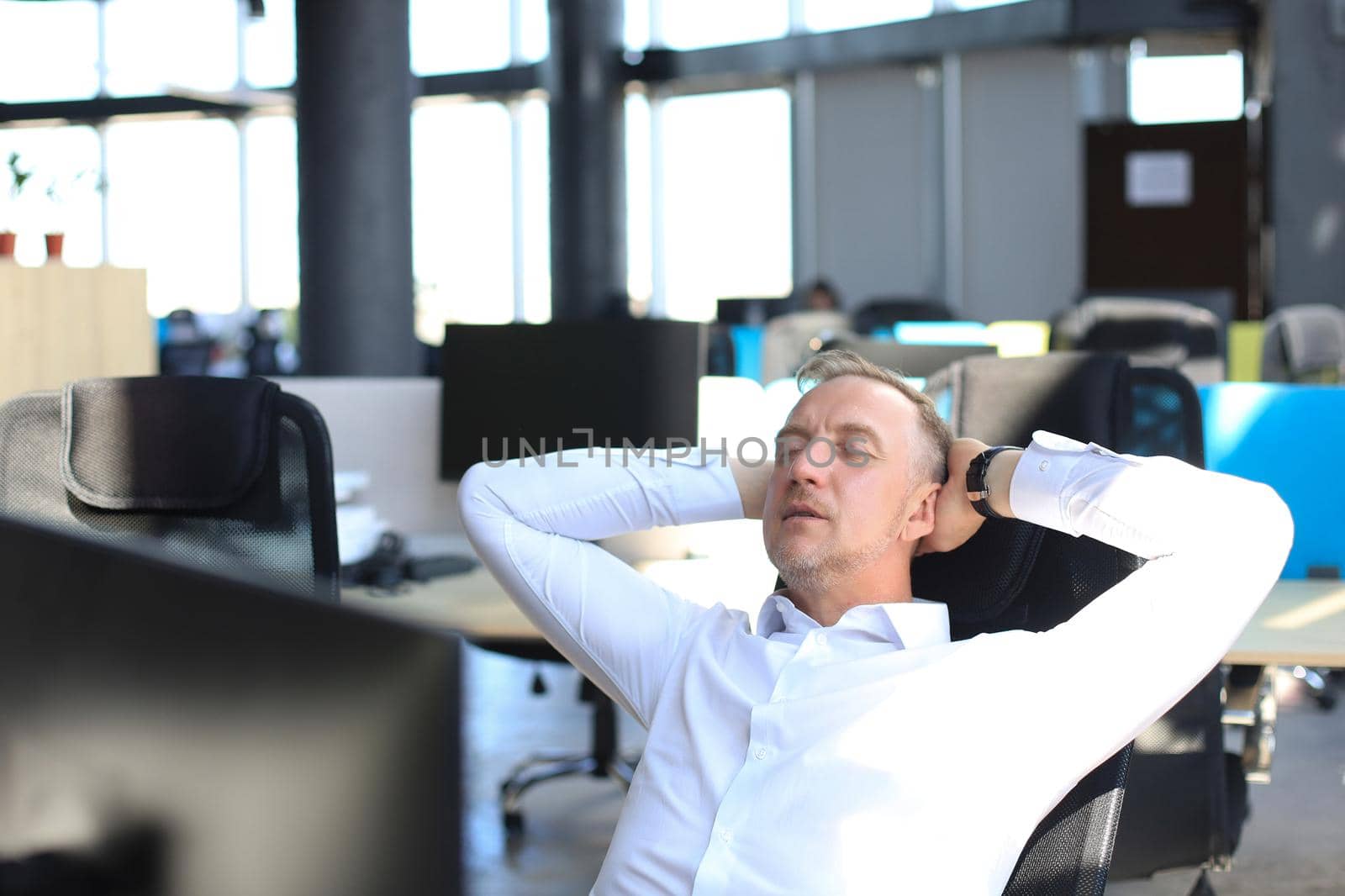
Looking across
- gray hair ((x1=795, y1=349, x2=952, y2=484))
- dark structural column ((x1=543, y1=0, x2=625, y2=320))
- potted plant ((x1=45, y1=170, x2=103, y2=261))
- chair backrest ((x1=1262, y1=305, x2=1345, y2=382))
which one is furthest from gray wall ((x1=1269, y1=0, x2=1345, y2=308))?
gray hair ((x1=795, y1=349, x2=952, y2=484))

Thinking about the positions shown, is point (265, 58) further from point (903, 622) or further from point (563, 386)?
point (903, 622)

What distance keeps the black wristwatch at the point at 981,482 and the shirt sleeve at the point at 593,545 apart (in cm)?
32

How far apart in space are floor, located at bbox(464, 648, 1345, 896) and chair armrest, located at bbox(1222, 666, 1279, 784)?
571mm

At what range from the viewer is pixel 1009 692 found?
1.41 meters

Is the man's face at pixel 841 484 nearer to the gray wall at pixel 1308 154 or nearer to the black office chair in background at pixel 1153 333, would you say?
the black office chair in background at pixel 1153 333

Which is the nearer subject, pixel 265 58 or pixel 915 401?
pixel 915 401

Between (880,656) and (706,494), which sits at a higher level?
(706,494)

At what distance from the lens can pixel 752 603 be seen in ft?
7.73

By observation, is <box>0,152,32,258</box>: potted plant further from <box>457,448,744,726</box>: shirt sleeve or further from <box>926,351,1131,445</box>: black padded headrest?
<box>926,351,1131,445</box>: black padded headrest

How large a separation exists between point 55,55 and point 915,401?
13591 millimetres

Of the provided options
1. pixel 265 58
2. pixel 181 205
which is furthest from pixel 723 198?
pixel 181 205

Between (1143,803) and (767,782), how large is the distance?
984mm

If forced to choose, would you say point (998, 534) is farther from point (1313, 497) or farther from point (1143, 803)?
point (1313, 497)

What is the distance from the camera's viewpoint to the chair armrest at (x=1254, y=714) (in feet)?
7.64
